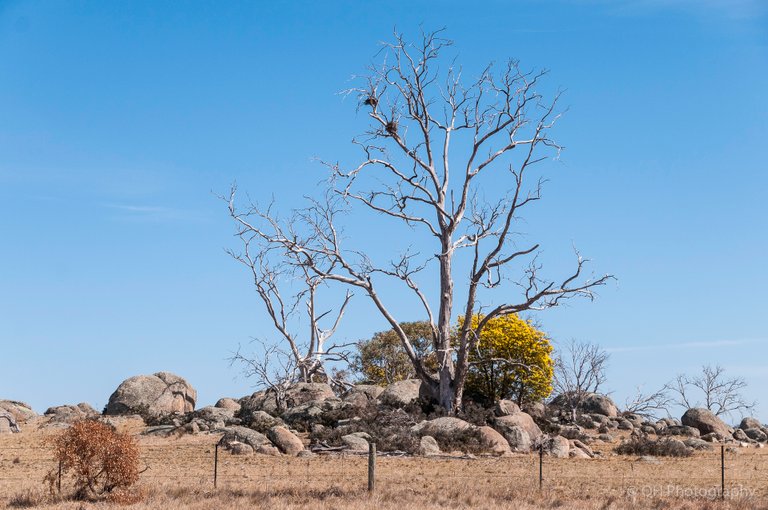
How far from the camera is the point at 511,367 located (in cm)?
4081

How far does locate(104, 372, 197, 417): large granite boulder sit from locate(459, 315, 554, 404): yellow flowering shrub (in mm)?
15712

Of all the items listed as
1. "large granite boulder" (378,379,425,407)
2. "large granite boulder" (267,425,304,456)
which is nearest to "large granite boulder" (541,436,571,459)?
"large granite boulder" (267,425,304,456)

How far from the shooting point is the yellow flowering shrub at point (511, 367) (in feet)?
134

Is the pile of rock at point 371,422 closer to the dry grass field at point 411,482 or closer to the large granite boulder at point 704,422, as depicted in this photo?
the large granite boulder at point 704,422

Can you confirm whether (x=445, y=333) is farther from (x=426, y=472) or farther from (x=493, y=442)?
(x=426, y=472)

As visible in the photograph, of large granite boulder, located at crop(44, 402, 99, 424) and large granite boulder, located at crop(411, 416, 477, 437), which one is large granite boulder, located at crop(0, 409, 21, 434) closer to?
large granite boulder, located at crop(44, 402, 99, 424)

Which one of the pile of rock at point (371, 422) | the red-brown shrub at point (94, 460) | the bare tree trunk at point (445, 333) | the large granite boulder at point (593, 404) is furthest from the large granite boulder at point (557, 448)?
the large granite boulder at point (593, 404)

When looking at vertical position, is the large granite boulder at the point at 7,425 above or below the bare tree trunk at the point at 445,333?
below

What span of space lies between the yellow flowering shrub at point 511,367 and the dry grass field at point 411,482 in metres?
9.99

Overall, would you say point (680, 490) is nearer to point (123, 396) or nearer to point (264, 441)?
point (264, 441)

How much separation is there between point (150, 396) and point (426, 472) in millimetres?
26558

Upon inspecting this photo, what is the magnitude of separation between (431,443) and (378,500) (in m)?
11.5

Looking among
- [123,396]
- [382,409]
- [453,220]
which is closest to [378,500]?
[382,409]

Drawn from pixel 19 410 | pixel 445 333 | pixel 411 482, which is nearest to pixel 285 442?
pixel 411 482
